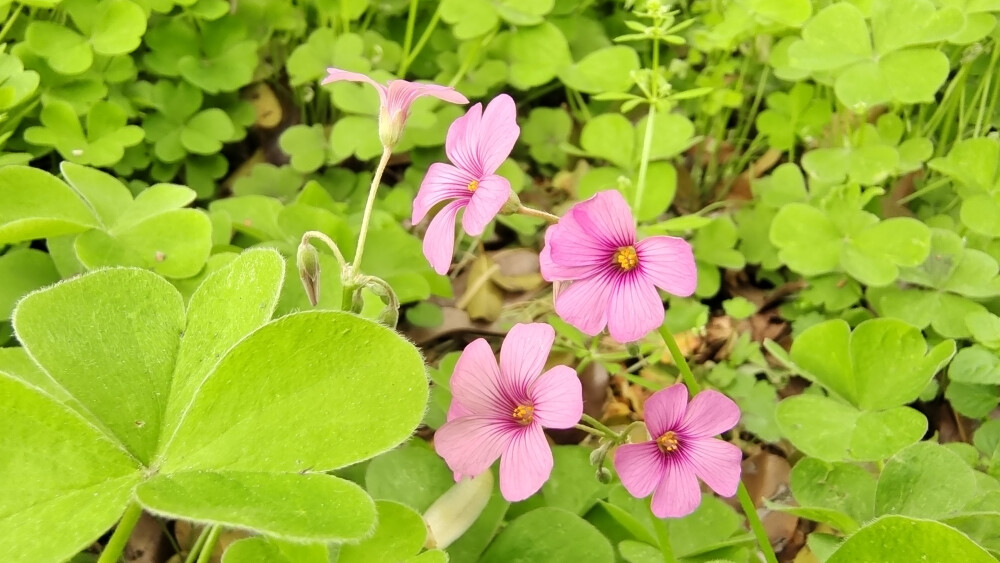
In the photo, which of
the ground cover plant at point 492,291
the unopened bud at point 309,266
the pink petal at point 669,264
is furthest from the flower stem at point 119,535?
the pink petal at point 669,264

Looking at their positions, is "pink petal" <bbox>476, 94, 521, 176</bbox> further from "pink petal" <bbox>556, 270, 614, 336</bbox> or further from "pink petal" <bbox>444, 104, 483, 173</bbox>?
"pink petal" <bbox>556, 270, 614, 336</bbox>

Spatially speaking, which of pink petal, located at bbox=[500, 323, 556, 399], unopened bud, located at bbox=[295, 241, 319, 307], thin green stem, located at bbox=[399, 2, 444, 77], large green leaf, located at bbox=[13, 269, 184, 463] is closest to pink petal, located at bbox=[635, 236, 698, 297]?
pink petal, located at bbox=[500, 323, 556, 399]

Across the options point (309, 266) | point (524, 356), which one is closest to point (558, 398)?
point (524, 356)

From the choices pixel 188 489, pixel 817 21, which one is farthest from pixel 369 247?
pixel 817 21

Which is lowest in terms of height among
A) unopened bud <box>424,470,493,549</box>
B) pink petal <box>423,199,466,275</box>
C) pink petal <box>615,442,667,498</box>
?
unopened bud <box>424,470,493,549</box>

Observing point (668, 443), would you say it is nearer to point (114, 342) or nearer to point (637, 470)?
point (637, 470)

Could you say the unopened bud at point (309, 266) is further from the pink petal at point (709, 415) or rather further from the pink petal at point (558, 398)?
the pink petal at point (709, 415)
